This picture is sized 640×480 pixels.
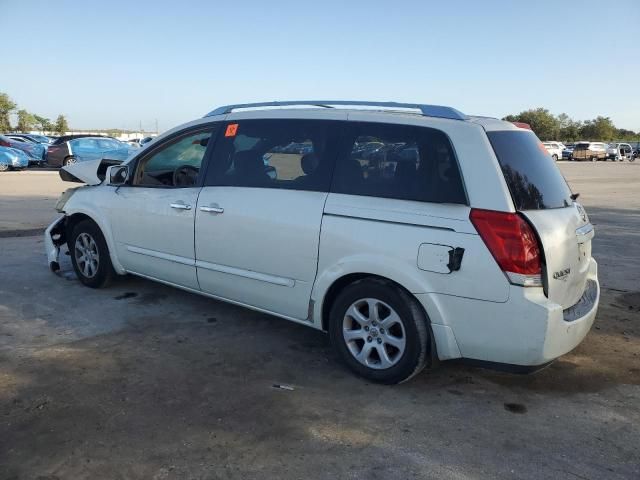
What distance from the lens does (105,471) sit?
263 cm

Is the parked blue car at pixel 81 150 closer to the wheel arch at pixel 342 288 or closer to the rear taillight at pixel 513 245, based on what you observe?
the wheel arch at pixel 342 288

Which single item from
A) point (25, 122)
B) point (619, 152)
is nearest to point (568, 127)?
point (619, 152)

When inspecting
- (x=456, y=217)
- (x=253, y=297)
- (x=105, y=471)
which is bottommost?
(x=105, y=471)

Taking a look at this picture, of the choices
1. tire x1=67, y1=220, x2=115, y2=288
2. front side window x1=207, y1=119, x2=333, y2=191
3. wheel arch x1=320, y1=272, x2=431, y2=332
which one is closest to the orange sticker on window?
front side window x1=207, y1=119, x2=333, y2=191

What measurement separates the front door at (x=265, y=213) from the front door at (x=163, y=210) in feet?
0.58

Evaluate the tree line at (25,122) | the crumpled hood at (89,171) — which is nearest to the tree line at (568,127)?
the tree line at (25,122)

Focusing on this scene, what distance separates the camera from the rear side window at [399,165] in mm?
3357

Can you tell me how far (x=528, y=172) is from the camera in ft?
11.3

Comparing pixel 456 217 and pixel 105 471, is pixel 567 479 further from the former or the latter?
pixel 105 471

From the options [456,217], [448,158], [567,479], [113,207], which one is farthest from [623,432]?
[113,207]

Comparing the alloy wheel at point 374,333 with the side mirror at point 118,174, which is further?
the side mirror at point 118,174

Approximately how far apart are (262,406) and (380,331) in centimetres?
89

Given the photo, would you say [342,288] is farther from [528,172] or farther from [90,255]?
[90,255]

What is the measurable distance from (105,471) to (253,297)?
1.80 metres
